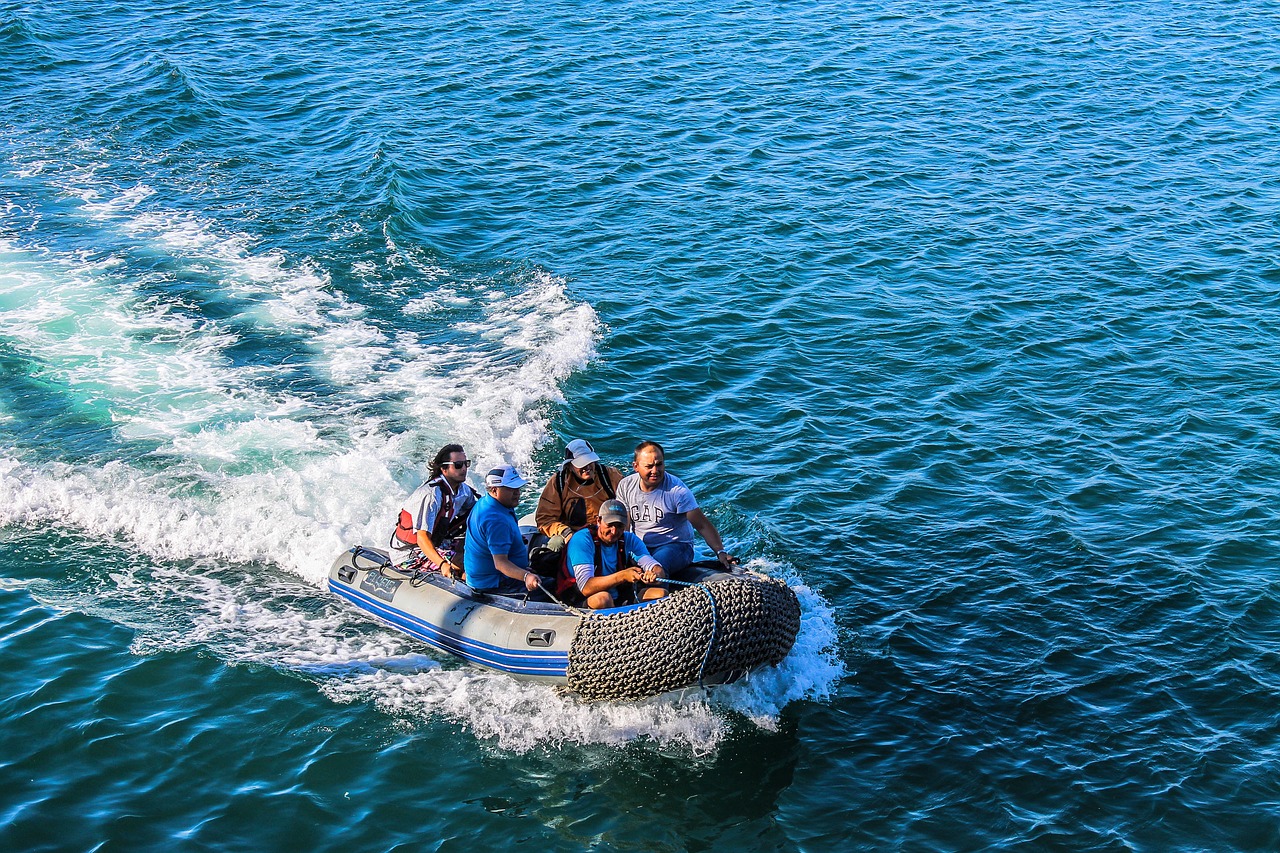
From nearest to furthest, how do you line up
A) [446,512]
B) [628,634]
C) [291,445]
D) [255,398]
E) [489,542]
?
[628,634] < [489,542] < [446,512] < [291,445] < [255,398]

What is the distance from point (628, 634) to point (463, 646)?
1.84m

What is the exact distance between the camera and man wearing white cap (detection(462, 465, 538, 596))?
35.5ft

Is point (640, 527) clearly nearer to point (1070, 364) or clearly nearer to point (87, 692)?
point (87, 692)

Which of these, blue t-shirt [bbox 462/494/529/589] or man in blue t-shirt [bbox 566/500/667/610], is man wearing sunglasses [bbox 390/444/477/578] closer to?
blue t-shirt [bbox 462/494/529/589]

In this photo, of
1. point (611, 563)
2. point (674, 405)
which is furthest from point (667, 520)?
point (674, 405)

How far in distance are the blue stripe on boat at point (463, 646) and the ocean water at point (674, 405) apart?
0.72 ft

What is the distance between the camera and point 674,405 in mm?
15789

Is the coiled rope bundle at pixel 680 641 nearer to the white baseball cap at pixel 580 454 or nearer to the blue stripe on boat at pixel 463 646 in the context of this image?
the blue stripe on boat at pixel 463 646

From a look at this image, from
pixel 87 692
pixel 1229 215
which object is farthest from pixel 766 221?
pixel 87 692

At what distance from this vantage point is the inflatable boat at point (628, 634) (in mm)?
9891

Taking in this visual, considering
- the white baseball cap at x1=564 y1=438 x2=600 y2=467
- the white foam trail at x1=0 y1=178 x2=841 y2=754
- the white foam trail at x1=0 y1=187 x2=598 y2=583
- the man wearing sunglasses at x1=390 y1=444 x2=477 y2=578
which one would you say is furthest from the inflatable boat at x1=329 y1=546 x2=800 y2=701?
the white foam trail at x1=0 y1=187 x2=598 y2=583

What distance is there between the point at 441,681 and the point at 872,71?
66.5 feet

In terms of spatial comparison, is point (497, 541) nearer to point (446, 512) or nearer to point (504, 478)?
point (504, 478)

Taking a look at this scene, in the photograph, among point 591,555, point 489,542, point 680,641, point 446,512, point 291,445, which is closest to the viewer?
point 680,641
